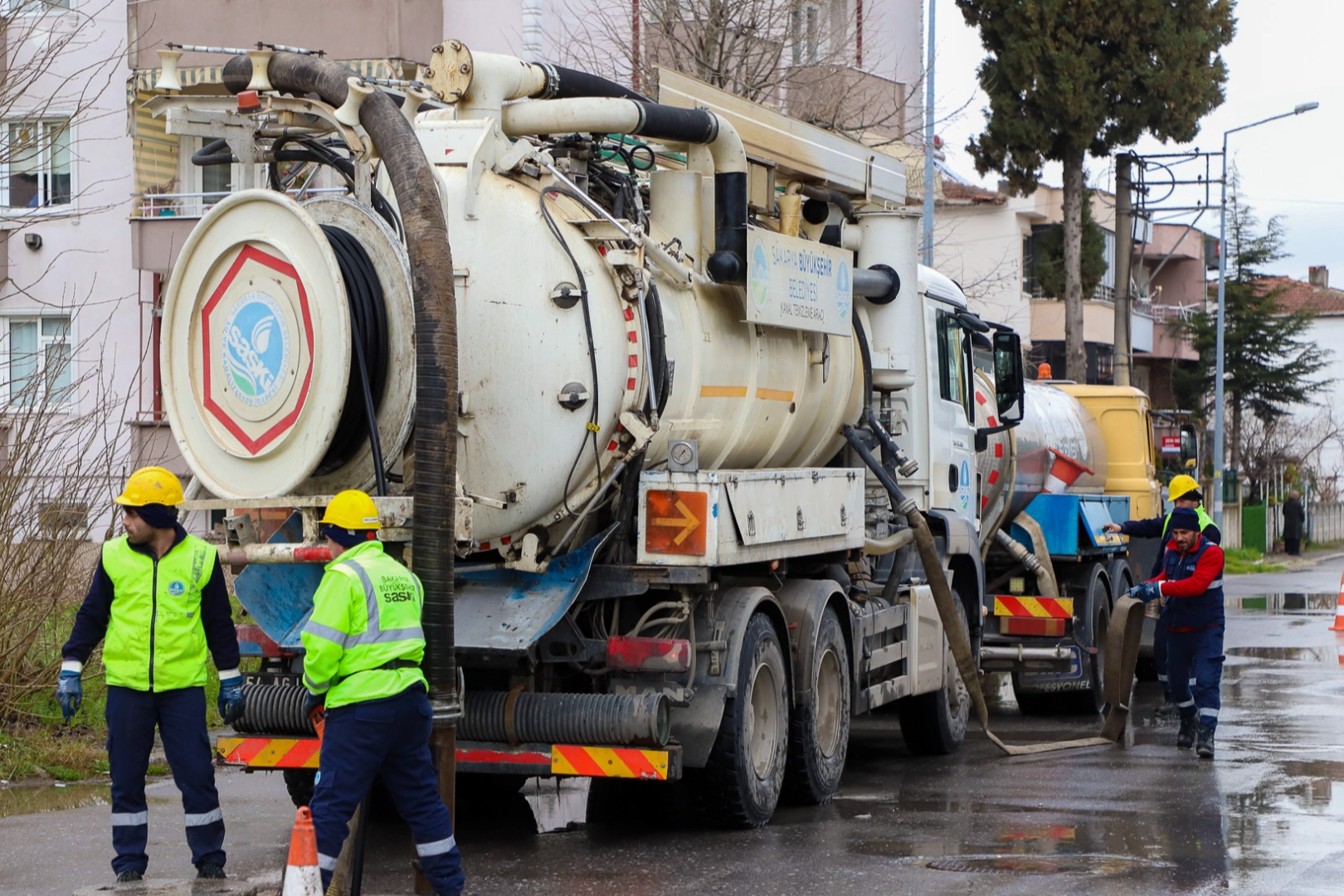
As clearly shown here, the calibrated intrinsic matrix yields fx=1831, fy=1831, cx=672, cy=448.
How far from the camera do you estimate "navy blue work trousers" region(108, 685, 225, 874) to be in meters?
7.29

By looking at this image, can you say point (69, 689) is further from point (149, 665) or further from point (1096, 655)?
point (1096, 655)

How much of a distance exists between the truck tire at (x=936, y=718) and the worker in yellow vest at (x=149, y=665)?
555 centimetres

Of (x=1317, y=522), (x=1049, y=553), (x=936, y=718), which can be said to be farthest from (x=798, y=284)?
(x=1317, y=522)

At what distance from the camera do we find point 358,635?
6.54 metres

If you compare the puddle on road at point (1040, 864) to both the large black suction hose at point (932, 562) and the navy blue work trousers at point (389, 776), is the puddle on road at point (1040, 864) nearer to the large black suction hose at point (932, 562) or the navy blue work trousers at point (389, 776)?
the navy blue work trousers at point (389, 776)

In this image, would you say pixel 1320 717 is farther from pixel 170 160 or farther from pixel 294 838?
pixel 170 160

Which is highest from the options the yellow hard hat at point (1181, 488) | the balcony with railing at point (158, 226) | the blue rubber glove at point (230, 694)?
the balcony with railing at point (158, 226)

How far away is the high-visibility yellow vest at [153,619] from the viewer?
738 cm

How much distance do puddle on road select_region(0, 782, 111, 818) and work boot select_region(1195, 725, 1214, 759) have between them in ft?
21.6

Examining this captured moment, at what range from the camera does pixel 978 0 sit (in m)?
32.6

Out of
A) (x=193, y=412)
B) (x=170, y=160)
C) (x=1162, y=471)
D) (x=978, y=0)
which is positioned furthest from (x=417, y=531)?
(x=978, y=0)

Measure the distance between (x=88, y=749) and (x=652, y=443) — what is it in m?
4.58

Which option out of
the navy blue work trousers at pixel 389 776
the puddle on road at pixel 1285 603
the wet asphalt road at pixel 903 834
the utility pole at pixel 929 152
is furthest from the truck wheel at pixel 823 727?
the puddle on road at pixel 1285 603

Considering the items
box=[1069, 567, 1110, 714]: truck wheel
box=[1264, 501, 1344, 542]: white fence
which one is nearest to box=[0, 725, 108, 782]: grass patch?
box=[1069, 567, 1110, 714]: truck wheel
